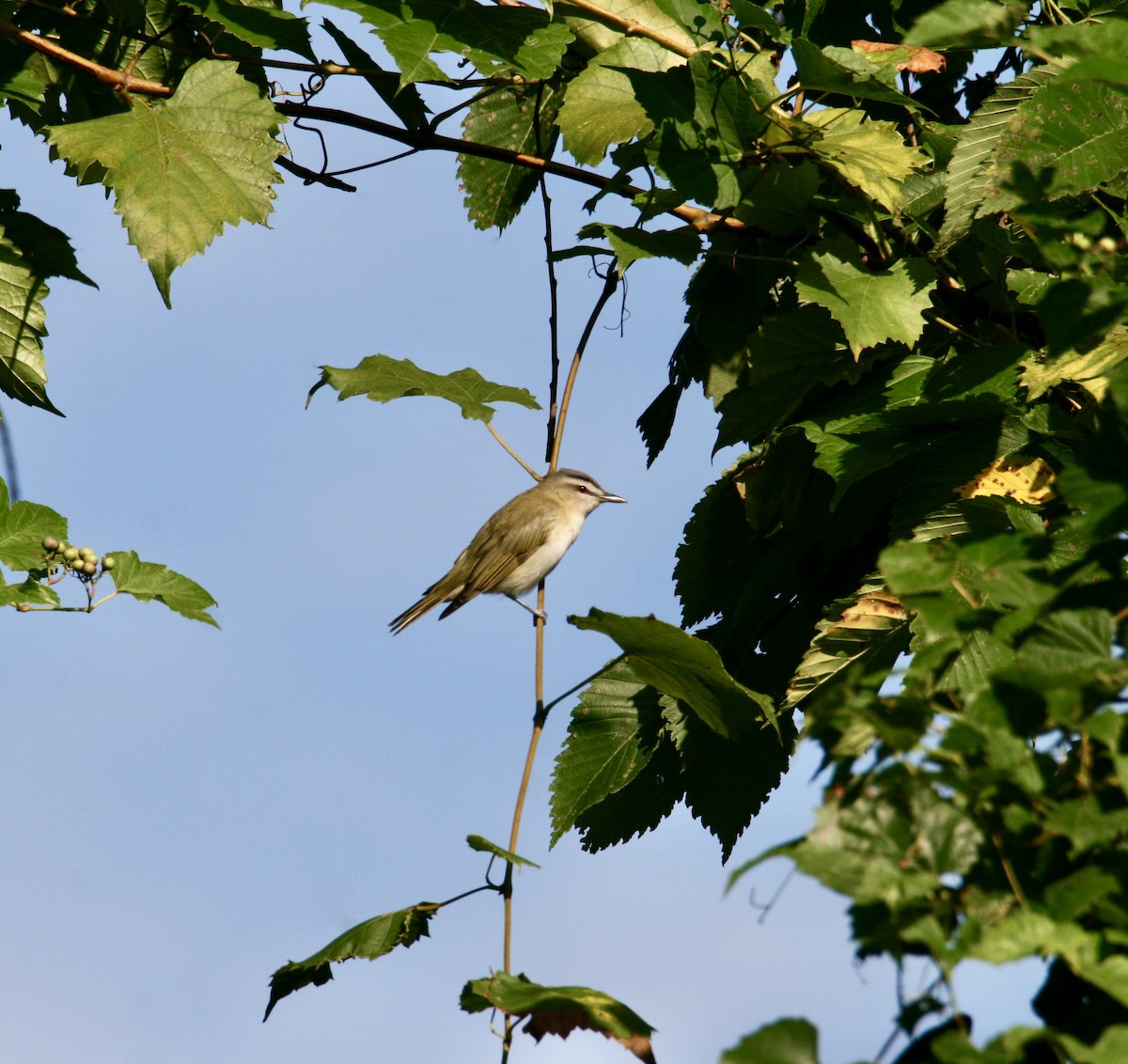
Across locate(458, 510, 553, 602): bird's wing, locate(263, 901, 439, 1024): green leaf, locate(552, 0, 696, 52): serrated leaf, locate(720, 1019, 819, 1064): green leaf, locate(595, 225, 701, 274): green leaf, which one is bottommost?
locate(720, 1019, 819, 1064): green leaf

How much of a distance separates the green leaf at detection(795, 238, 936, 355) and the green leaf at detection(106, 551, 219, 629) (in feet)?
7.43

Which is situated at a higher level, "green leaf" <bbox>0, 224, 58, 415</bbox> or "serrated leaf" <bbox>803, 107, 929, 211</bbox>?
"green leaf" <bbox>0, 224, 58, 415</bbox>

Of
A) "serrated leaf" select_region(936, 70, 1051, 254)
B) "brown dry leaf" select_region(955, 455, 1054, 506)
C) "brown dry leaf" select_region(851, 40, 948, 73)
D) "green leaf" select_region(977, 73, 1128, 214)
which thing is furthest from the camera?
"brown dry leaf" select_region(851, 40, 948, 73)

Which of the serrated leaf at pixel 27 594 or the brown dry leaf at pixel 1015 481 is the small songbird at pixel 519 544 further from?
the brown dry leaf at pixel 1015 481

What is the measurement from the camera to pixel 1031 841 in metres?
1.46

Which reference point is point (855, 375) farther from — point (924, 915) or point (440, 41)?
point (924, 915)

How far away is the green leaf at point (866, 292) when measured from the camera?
313cm

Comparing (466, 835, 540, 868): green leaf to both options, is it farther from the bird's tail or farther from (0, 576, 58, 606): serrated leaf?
the bird's tail

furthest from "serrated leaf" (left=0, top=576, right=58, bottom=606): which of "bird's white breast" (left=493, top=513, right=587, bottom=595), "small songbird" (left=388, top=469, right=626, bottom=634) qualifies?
"bird's white breast" (left=493, top=513, right=587, bottom=595)

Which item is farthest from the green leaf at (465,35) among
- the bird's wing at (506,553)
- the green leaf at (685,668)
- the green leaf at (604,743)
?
the bird's wing at (506,553)

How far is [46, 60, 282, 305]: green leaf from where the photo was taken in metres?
3.14

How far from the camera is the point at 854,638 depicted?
124 inches

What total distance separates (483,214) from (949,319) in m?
1.75

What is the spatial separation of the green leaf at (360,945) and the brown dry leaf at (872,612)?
1.27 m
